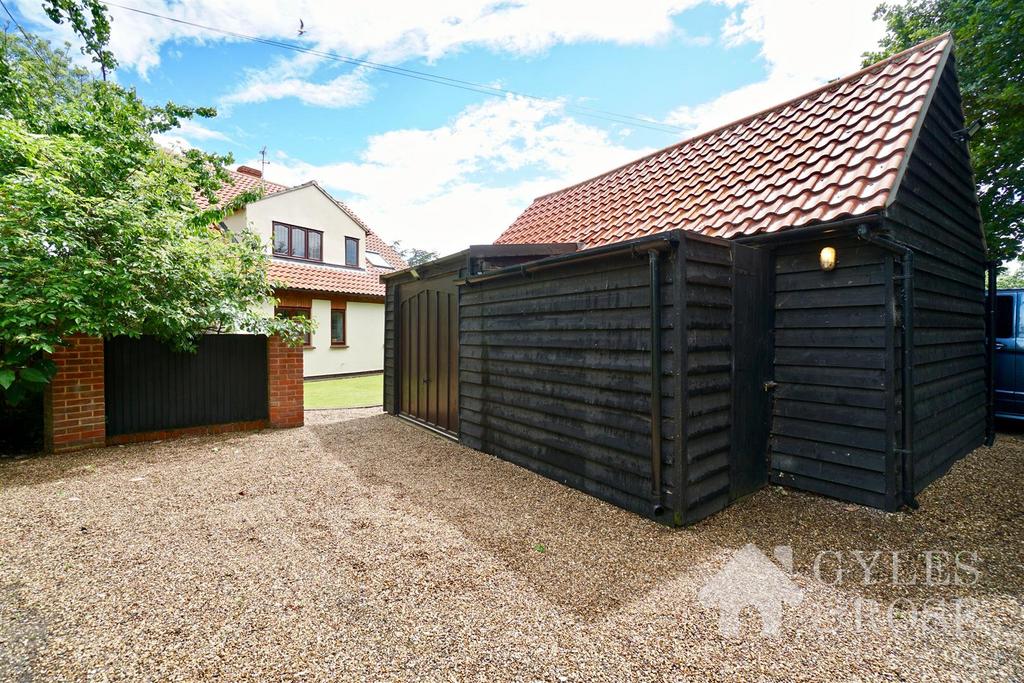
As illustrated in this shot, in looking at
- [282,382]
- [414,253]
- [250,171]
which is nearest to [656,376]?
[282,382]

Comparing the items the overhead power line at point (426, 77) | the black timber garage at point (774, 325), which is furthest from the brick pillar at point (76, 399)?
the overhead power line at point (426, 77)

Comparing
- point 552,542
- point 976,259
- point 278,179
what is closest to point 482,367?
point 552,542

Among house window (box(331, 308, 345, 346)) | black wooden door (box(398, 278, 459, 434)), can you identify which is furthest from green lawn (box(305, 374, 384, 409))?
black wooden door (box(398, 278, 459, 434))

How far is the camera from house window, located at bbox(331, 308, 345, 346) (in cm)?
1420

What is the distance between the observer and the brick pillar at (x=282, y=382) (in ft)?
22.6

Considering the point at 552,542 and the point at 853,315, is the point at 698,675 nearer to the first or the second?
the point at 552,542

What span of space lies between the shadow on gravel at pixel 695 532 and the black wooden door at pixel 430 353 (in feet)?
5.61

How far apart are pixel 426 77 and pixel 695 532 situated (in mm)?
11559

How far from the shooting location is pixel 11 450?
18.0ft

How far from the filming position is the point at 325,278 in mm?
14195

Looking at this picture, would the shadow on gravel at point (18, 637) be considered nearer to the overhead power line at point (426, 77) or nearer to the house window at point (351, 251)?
the overhead power line at point (426, 77)

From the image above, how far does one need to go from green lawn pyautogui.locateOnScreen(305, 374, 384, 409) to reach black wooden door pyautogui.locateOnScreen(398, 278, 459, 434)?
89.5 inches

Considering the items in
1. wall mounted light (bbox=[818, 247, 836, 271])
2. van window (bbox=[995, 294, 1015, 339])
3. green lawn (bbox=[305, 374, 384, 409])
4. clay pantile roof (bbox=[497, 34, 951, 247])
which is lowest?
green lawn (bbox=[305, 374, 384, 409])

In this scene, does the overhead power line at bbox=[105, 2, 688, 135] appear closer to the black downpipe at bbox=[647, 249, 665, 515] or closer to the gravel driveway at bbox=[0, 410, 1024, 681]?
the gravel driveway at bbox=[0, 410, 1024, 681]
